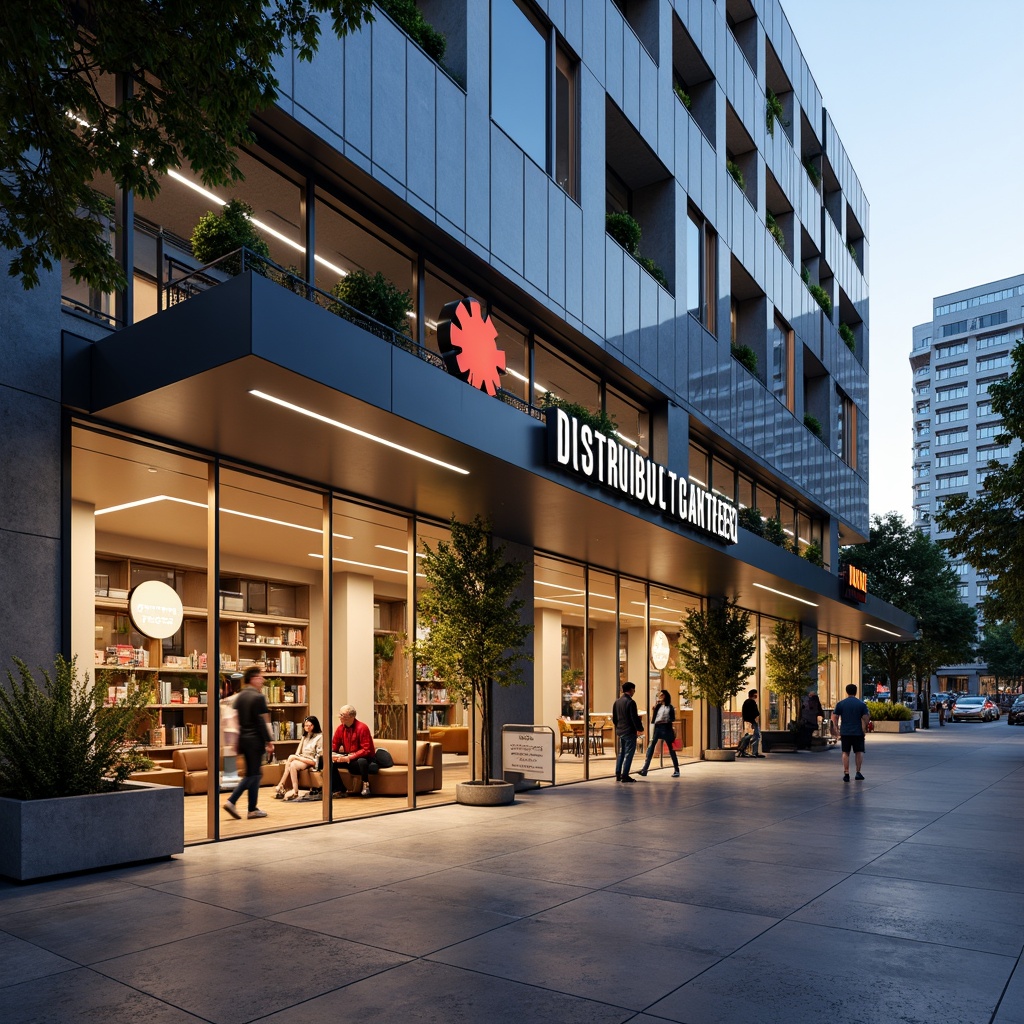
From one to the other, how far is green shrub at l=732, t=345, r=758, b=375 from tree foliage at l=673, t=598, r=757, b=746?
22.8 ft

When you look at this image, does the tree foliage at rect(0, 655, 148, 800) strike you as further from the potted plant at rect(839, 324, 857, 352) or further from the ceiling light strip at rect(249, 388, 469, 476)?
the potted plant at rect(839, 324, 857, 352)

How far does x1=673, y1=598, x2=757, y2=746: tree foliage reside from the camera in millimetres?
23828

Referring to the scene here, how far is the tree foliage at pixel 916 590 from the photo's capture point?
Answer: 5541 centimetres

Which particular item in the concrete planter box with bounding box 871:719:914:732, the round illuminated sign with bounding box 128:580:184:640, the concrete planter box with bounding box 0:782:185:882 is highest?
the round illuminated sign with bounding box 128:580:184:640

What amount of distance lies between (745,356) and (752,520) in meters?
4.50

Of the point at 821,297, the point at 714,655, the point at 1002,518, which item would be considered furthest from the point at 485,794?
the point at 821,297

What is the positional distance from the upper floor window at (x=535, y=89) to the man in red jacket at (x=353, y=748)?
941 centimetres

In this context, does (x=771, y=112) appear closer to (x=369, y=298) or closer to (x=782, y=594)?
(x=782, y=594)

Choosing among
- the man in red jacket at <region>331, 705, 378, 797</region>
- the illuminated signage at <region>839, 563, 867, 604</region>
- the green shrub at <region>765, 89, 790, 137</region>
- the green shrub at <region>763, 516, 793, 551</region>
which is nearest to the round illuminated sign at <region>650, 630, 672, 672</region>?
the green shrub at <region>763, 516, 793, 551</region>

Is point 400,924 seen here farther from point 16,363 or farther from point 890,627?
point 890,627

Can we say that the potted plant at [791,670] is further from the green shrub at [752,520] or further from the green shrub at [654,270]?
the green shrub at [654,270]

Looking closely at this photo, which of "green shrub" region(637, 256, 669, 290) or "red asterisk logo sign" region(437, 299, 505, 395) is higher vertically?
"green shrub" region(637, 256, 669, 290)

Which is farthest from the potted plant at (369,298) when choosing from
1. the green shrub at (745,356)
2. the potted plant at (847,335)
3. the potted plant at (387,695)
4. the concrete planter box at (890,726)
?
the concrete planter box at (890,726)

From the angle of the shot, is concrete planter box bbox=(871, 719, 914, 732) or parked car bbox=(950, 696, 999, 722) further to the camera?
parked car bbox=(950, 696, 999, 722)
